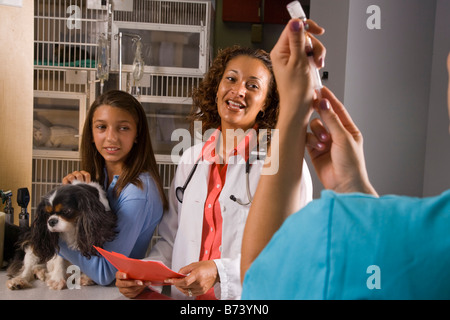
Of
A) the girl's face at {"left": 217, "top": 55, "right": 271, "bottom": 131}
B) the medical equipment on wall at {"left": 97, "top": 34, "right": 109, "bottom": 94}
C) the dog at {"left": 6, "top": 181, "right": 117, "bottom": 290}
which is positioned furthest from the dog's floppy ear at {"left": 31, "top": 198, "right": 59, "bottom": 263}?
the medical equipment on wall at {"left": 97, "top": 34, "right": 109, "bottom": 94}

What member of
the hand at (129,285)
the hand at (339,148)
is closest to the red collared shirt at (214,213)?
the hand at (129,285)

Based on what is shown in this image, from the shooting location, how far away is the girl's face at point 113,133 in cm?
73

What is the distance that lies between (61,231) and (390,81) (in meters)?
0.57

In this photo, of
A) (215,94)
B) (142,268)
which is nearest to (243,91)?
(215,94)

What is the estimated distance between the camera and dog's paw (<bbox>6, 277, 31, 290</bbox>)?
2.06 ft

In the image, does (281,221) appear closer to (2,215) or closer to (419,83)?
(419,83)

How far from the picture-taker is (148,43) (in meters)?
1.45

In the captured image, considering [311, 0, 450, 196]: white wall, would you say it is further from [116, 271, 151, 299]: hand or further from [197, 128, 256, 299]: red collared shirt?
[116, 271, 151, 299]: hand

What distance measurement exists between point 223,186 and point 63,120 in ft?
2.87

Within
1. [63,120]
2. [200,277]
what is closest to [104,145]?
[200,277]

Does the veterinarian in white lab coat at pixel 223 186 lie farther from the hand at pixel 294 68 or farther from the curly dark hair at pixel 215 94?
the hand at pixel 294 68

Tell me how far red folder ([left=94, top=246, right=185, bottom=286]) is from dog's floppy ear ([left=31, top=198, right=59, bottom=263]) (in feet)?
0.49

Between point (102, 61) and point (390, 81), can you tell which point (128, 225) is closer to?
point (390, 81)

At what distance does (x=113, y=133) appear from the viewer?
72 cm
